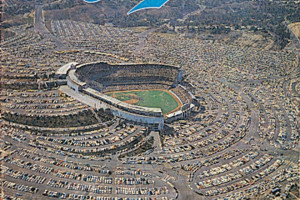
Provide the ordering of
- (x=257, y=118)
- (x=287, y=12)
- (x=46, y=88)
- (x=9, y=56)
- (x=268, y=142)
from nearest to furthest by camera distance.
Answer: (x=268, y=142), (x=257, y=118), (x=46, y=88), (x=9, y=56), (x=287, y=12)

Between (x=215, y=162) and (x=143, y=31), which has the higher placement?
(x=143, y=31)

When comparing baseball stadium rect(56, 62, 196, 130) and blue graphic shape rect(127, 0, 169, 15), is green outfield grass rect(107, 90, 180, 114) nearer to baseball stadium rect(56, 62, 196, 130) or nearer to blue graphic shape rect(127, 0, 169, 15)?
baseball stadium rect(56, 62, 196, 130)

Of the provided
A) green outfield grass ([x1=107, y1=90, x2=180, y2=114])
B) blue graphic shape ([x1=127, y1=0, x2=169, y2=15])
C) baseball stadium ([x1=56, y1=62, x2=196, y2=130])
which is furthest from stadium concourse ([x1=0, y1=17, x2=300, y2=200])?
blue graphic shape ([x1=127, y1=0, x2=169, y2=15])

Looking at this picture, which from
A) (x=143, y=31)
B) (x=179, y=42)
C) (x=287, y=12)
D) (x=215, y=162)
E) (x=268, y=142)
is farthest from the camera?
(x=287, y=12)

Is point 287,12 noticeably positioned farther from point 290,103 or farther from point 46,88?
point 46,88

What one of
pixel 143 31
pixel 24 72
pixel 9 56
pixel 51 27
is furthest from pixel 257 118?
pixel 51 27
